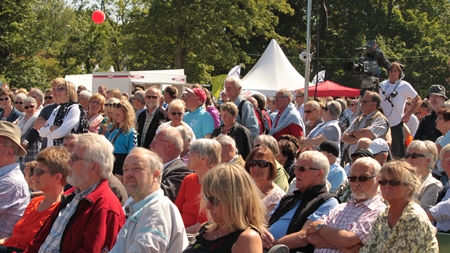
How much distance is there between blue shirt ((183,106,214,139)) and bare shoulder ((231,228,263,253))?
481 centimetres

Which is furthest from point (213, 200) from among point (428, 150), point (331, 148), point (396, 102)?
point (396, 102)

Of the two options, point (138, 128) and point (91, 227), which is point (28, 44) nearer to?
point (138, 128)

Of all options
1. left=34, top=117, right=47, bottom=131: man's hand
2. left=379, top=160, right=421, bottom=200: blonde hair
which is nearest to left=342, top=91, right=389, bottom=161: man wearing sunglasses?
left=379, top=160, right=421, bottom=200: blonde hair

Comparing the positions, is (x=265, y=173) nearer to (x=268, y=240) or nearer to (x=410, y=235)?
(x=268, y=240)

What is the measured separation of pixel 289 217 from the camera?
4.78 meters

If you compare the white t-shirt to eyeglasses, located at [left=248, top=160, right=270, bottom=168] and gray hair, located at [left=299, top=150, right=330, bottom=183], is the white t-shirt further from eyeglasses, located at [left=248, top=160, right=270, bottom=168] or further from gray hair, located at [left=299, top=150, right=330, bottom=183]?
gray hair, located at [left=299, top=150, right=330, bottom=183]

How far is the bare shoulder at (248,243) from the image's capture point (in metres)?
Answer: 3.53

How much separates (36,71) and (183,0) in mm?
8834

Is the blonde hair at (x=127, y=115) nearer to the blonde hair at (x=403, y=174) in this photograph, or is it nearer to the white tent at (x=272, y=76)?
the blonde hair at (x=403, y=174)

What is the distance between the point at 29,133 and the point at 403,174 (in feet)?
21.7

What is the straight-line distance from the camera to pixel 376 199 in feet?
15.1

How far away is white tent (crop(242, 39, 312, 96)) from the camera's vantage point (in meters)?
22.1

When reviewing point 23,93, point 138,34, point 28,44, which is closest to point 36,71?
point 28,44

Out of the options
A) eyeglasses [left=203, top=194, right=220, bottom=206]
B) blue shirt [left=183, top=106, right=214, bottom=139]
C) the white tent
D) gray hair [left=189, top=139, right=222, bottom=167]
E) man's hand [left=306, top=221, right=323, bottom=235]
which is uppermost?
eyeglasses [left=203, top=194, right=220, bottom=206]
